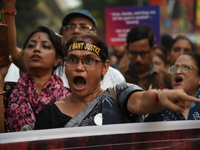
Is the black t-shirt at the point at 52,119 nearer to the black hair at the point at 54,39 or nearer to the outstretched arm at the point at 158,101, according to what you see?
the outstretched arm at the point at 158,101

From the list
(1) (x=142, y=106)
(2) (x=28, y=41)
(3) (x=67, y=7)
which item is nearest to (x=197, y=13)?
(2) (x=28, y=41)

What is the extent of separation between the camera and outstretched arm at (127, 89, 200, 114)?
201cm

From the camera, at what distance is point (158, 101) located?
2311mm

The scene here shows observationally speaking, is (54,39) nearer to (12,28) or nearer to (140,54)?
(12,28)

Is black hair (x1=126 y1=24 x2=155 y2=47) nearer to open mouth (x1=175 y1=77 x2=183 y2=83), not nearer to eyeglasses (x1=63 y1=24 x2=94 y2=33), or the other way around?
eyeglasses (x1=63 y1=24 x2=94 y2=33)

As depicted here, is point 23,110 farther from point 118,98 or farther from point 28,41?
point 118,98

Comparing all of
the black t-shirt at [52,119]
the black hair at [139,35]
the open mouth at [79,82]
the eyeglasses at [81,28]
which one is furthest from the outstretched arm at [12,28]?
the black hair at [139,35]

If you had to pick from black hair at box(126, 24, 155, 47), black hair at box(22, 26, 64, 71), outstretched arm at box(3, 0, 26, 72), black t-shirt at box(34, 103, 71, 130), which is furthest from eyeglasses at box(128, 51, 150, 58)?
black t-shirt at box(34, 103, 71, 130)

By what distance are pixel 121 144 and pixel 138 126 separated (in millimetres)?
119

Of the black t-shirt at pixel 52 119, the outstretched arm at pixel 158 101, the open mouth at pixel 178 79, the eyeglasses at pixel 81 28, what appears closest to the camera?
the outstretched arm at pixel 158 101

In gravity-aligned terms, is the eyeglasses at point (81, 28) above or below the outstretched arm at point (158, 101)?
above

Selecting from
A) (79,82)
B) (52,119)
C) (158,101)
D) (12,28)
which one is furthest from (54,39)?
(158,101)

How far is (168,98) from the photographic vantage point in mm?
2082

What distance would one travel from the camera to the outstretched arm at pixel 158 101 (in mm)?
2010
